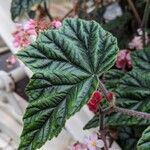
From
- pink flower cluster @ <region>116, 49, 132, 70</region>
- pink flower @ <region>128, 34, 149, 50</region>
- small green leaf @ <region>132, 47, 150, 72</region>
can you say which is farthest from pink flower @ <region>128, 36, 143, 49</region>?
small green leaf @ <region>132, 47, 150, 72</region>

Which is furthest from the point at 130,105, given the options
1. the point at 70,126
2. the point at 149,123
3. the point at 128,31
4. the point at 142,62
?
the point at 128,31

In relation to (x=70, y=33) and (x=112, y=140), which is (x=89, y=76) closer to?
(x=70, y=33)

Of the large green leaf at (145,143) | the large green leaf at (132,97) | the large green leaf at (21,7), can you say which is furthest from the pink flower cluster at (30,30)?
the large green leaf at (145,143)

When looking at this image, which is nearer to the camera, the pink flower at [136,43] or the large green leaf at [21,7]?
the large green leaf at [21,7]

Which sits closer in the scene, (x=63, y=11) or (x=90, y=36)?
(x=90, y=36)

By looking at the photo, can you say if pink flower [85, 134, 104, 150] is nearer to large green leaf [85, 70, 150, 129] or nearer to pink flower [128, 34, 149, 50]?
large green leaf [85, 70, 150, 129]

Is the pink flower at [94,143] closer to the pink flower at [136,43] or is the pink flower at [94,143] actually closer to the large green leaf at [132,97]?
the large green leaf at [132,97]

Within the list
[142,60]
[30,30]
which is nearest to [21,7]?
[30,30]

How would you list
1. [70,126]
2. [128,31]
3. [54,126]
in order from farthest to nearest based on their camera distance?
[128,31] → [70,126] → [54,126]
